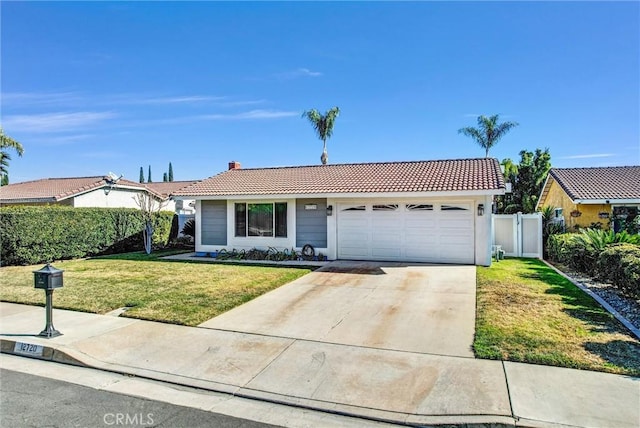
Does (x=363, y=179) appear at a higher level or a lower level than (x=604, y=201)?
higher

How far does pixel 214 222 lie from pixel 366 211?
6845 millimetres

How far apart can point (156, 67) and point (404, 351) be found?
14176mm

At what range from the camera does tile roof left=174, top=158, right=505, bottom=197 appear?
1406cm

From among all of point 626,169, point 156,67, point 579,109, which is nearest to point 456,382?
point 156,67

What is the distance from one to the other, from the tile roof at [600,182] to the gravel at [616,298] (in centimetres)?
752

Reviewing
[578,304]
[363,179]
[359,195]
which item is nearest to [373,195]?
[359,195]

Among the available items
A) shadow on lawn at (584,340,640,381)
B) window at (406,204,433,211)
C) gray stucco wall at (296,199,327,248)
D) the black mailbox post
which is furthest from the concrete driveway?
gray stucco wall at (296,199,327,248)

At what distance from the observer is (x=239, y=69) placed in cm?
1598

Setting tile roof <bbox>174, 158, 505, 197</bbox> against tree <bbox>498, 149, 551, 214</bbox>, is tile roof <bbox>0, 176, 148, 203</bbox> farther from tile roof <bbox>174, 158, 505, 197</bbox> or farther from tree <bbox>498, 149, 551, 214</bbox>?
tree <bbox>498, 149, 551, 214</bbox>

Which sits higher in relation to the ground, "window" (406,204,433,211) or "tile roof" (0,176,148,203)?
"tile roof" (0,176,148,203)

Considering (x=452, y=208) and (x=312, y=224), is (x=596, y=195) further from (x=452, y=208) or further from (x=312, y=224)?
(x=312, y=224)

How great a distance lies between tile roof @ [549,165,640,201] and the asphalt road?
1790cm

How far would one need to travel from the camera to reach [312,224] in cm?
1558

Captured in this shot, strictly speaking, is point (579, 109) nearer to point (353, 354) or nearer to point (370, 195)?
point (370, 195)
